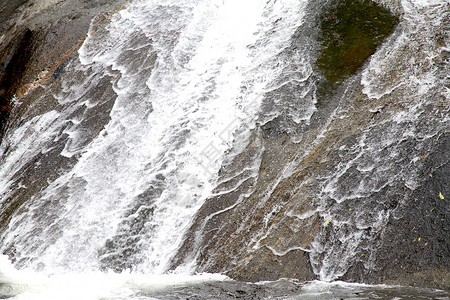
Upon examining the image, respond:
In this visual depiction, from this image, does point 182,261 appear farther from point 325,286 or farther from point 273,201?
point 325,286

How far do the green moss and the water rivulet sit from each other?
44 millimetres

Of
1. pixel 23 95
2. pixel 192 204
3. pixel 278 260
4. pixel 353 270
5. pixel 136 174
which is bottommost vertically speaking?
pixel 353 270

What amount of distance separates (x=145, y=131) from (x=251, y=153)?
9.19ft

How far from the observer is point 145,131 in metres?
8.11

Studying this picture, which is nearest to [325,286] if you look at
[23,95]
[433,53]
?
[433,53]

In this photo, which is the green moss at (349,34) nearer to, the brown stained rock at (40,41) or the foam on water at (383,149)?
the foam on water at (383,149)

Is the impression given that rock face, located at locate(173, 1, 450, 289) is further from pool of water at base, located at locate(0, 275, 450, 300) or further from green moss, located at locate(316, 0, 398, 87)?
pool of water at base, located at locate(0, 275, 450, 300)

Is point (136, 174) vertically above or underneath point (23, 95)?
underneath

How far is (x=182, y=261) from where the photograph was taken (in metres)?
5.99

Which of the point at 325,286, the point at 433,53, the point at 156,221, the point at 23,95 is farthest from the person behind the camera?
the point at 23,95

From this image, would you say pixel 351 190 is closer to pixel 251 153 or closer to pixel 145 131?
pixel 251 153

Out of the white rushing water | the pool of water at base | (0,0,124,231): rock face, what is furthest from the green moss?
(0,0,124,231): rock face

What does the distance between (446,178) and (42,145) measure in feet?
29.3

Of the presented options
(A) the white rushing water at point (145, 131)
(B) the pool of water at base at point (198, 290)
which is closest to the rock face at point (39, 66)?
(A) the white rushing water at point (145, 131)
